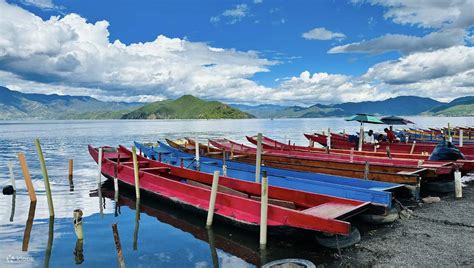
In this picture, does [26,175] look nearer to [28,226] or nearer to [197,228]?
[28,226]

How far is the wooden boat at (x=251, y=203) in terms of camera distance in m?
8.76

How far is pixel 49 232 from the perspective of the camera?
40.2 ft

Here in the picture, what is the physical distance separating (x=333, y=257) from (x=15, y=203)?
1531 centimetres

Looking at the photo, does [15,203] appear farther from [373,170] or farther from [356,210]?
[373,170]

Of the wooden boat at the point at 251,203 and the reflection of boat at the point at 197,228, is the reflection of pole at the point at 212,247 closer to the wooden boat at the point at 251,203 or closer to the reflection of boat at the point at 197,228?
the reflection of boat at the point at 197,228

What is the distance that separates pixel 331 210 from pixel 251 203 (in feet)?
7.99

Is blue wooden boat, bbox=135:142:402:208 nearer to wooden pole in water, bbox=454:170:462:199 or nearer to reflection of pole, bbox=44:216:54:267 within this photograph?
wooden pole in water, bbox=454:170:462:199

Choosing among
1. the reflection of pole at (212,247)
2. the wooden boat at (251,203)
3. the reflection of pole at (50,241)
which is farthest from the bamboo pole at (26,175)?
the reflection of pole at (212,247)

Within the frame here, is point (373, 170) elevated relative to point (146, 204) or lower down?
elevated

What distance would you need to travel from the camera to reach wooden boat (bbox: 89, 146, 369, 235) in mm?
8758

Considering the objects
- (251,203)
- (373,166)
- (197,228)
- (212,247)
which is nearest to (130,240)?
(197,228)

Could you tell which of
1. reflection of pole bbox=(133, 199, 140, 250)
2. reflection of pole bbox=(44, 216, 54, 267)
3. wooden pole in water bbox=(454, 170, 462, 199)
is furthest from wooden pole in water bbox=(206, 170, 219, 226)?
wooden pole in water bbox=(454, 170, 462, 199)

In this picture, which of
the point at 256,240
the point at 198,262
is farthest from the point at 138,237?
the point at 256,240

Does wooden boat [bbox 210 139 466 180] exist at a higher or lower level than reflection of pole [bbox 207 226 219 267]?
higher
